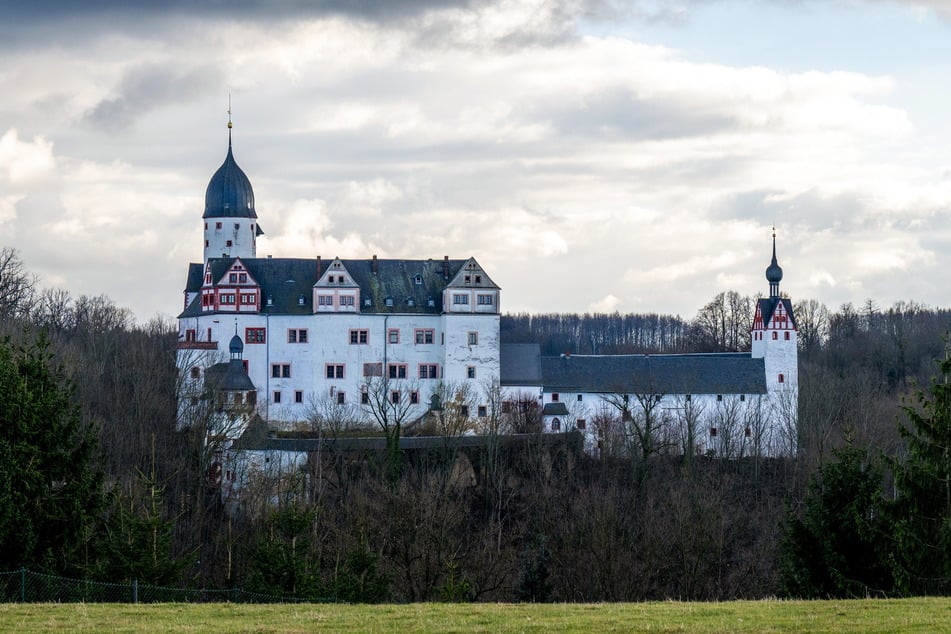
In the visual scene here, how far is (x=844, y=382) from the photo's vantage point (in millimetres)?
72312

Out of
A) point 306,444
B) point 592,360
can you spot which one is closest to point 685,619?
point 306,444

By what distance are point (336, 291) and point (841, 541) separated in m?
38.4

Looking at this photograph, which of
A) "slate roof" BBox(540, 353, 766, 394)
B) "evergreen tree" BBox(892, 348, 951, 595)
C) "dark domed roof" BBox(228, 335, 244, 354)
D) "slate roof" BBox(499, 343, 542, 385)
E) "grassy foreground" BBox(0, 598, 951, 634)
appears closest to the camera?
"grassy foreground" BBox(0, 598, 951, 634)

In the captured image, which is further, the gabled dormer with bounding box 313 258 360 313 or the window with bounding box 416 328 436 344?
the window with bounding box 416 328 436 344

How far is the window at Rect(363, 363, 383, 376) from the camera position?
5962cm

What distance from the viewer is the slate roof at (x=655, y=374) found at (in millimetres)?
63094

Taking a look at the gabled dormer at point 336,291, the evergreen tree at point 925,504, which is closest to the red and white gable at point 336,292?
the gabled dormer at point 336,291

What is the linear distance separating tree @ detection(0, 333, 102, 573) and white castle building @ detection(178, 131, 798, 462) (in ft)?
99.4

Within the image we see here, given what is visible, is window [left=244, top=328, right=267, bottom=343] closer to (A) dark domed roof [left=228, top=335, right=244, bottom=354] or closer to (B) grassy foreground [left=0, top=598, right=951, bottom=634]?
(A) dark domed roof [left=228, top=335, right=244, bottom=354]

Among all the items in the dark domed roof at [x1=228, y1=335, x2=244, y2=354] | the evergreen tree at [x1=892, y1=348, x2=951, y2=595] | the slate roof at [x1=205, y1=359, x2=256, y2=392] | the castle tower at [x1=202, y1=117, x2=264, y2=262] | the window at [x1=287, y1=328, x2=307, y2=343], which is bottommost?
the evergreen tree at [x1=892, y1=348, x2=951, y2=595]

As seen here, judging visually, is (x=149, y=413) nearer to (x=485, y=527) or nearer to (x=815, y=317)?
(x=485, y=527)

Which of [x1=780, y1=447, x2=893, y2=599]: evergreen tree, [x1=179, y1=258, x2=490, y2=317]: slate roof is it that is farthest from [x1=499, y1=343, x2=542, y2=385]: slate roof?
[x1=780, y1=447, x2=893, y2=599]: evergreen tree

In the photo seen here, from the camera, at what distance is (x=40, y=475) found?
24.2 meters

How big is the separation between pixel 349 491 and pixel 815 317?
66.2 m
